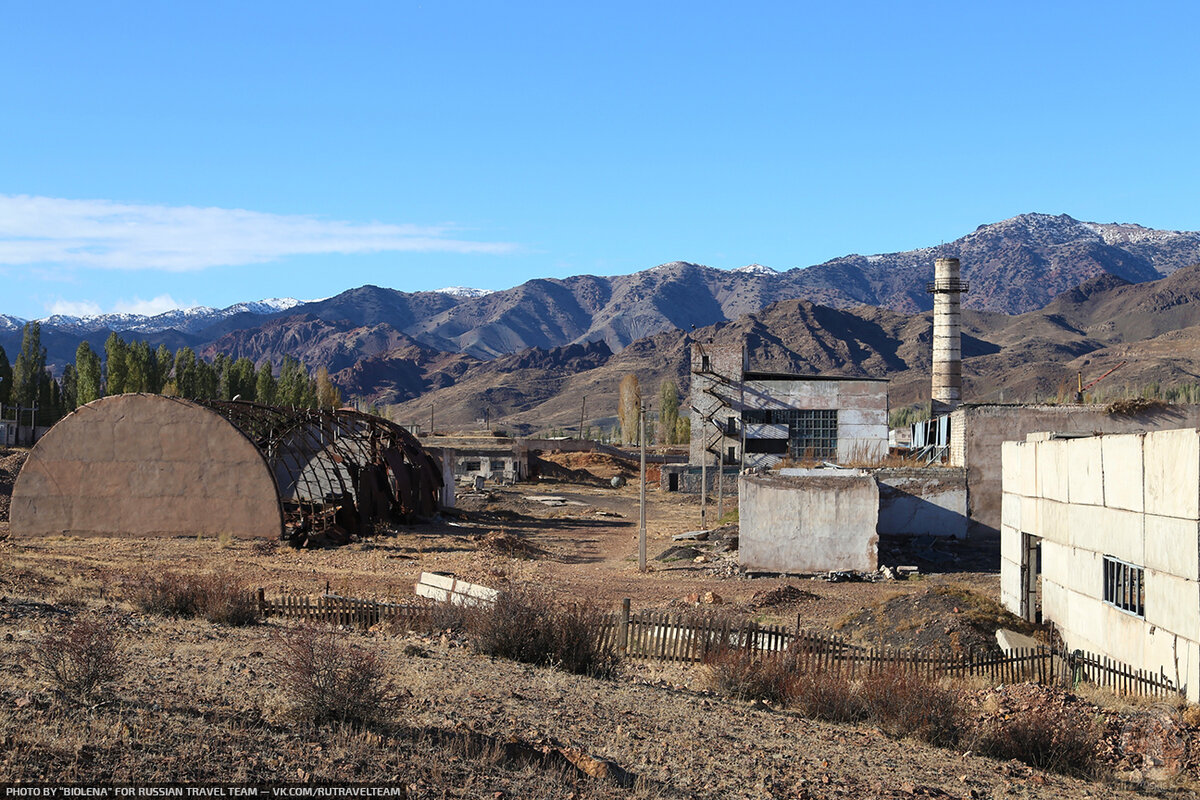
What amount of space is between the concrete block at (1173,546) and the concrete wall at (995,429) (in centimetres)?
1891

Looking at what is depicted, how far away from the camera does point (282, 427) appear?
37.6 m

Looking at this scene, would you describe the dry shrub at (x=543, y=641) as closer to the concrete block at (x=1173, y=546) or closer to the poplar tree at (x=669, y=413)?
the concrete block at (x=1173, y=546)

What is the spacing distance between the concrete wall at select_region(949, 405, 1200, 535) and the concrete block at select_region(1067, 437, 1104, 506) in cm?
1540

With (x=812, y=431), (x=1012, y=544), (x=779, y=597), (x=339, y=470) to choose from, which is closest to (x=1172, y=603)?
(x=1012, y=544)

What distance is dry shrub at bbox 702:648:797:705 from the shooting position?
1394 centimetres

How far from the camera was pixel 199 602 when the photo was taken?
1673 cm

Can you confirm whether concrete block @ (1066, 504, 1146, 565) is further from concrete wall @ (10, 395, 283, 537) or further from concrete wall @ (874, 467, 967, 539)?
concrete wall @ (10, 395, 283, 537)

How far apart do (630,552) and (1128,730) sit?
23.6 m

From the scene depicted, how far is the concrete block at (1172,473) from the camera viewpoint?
13938mm

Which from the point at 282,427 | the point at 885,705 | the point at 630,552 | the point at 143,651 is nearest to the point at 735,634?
the point at 885,705

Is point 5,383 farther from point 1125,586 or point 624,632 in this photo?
point 1125,586

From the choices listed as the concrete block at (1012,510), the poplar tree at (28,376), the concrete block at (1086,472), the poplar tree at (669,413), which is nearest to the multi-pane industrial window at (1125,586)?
the concrete block at (1086,472)

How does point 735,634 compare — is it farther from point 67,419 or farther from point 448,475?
point 448,475

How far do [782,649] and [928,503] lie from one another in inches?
750
